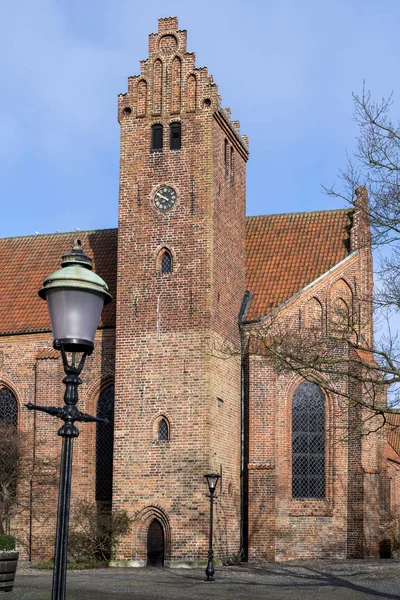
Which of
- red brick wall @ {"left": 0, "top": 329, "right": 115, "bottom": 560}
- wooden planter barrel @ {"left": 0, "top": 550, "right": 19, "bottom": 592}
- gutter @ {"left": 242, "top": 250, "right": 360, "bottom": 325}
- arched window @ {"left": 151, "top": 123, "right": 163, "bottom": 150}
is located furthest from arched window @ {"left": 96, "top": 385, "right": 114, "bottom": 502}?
wooden planter barrel @ {"left": 0, "top": 550, "right": 19, "bottom": 592}

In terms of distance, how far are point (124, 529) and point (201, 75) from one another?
45.7 feet

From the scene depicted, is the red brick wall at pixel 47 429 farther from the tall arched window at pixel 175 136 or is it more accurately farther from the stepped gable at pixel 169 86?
the stepped gable at pixel 169 86

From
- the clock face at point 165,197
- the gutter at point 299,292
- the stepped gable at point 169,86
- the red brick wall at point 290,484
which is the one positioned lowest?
the red brick wall at point 290,484

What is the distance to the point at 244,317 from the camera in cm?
2984

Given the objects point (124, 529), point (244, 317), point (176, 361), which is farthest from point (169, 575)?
point (244, 317)

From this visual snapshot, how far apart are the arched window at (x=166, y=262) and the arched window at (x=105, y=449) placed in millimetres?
4358

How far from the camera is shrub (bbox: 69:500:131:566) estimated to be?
2609 cm

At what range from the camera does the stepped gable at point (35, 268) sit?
30.7 meters

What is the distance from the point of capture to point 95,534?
86.5ft

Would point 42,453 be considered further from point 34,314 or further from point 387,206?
point 387,206

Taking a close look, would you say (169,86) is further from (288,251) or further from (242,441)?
(242,441)

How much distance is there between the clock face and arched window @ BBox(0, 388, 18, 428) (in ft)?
27.0

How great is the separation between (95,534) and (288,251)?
38.8ft

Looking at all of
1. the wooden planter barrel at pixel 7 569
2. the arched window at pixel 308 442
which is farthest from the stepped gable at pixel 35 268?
the wooden planter barrel at pixel 7 569
